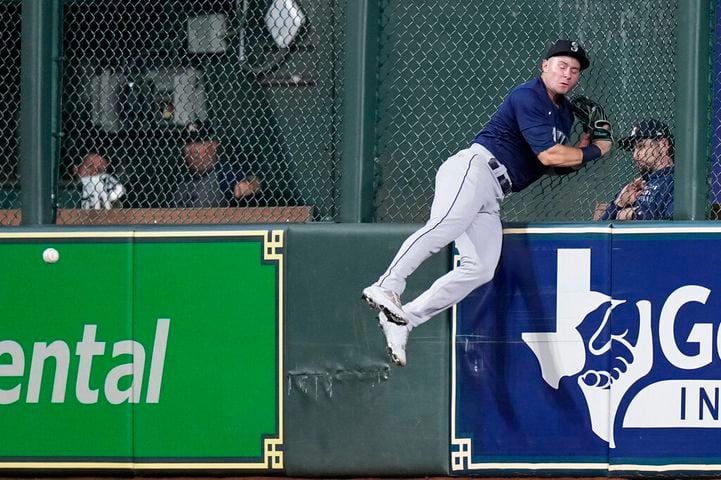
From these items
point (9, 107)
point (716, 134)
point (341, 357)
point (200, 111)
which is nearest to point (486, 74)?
point (716, 134)

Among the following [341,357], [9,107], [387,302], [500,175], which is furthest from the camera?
[9,107]

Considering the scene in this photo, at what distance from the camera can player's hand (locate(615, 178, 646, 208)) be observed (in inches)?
241

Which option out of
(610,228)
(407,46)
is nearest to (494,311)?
(610,228)

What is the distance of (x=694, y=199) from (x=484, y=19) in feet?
4.69

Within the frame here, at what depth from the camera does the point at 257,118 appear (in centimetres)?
638

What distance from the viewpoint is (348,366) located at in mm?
6059

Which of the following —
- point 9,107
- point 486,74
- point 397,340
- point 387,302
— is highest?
point 486,74

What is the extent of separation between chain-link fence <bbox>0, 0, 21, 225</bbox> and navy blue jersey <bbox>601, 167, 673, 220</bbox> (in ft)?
10.8

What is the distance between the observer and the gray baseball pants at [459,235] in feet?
18.7

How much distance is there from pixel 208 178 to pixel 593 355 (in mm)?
2213

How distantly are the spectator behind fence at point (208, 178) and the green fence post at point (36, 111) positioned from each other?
72cm

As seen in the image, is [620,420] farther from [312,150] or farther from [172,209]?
[172,209]

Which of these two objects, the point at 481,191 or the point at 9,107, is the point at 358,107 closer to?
the point at 481,191

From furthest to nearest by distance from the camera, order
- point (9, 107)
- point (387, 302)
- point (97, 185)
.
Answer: point (9, 107) → point (97, 185) → point (387, 302)
